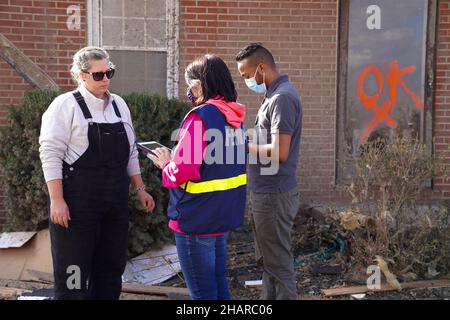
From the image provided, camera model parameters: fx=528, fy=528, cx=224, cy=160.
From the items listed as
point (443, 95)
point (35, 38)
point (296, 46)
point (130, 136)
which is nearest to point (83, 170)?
point (130, 136)

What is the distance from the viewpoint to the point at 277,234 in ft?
12.1

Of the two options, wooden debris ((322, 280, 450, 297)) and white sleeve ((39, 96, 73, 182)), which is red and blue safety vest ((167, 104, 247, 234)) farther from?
wooden debris ((322, 280, 450, 297))

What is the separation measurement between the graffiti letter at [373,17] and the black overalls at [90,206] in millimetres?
4201

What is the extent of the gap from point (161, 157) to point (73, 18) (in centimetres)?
359

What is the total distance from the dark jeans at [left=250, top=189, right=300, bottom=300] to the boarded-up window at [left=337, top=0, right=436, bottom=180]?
3.02m

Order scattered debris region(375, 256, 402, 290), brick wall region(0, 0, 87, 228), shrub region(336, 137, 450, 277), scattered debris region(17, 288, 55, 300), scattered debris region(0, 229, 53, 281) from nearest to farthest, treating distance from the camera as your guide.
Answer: scattered debris region(17, 288, 55, 300) < scattered debris region(375, 256, 402, 290) < shrub region(336, 137, 450, 277) < scattered debris region(0, 229, 53, 281) < brick wall region(0, 0, 87, 228)

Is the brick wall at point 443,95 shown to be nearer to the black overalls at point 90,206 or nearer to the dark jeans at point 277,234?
the dark jeans at point 277,234

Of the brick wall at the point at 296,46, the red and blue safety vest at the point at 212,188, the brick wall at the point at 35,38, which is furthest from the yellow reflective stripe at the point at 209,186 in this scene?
the brick wall at the point at 35,38

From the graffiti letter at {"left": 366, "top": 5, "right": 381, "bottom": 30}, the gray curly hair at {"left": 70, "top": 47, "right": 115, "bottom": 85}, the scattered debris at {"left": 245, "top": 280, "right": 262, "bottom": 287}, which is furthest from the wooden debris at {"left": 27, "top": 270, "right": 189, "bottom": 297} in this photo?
the graffiti letter at {"left": 366, "top": 5, "right": 381, "bottom": 30}

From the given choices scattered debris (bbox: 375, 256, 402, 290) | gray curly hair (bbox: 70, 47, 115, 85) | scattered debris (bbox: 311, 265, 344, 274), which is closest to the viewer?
gray curly hair (bbox: 70, 47, 115, 85)

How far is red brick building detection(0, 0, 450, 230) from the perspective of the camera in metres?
6.16

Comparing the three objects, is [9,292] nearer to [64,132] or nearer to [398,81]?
[64,132]

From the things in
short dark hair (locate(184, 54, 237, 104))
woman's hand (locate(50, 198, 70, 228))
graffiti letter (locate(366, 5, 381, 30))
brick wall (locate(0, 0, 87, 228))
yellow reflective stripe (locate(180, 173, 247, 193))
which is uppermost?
graffiti letter (locate(366, 5, 381, 30))

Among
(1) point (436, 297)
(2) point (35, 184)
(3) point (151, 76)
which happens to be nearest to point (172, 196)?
(2) point (35, 184)
